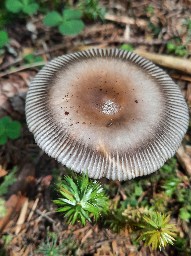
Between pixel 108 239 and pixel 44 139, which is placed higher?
pixel 44 139

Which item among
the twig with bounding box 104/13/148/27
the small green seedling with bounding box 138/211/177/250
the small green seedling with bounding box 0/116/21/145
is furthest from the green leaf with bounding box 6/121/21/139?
the twig with bounding box 104/13/148/27

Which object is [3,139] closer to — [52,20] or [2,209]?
[2,209]

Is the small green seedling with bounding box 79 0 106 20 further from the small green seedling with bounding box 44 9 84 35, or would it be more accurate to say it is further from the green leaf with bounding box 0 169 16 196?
the green leaf with bounding box 0 169 16 196

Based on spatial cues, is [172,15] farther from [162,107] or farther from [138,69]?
[162,107]

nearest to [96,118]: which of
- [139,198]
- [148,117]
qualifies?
[148,117]

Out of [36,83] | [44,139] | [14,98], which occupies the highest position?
[36,83]

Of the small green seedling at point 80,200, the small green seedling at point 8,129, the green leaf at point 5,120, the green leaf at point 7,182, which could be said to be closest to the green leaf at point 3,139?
the small green seedling at point 8,129
